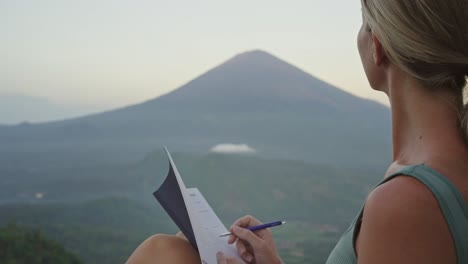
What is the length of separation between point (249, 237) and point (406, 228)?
1.58ft

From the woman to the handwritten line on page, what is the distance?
27cm

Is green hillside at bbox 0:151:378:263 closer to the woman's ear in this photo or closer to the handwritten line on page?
the handwritten line on page

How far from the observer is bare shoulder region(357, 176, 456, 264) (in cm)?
71

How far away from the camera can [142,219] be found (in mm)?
21719

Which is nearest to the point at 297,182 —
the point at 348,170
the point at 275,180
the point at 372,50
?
the point at 275,180

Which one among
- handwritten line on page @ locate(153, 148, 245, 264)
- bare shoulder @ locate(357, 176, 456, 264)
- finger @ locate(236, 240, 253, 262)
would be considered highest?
bare shoulder @ locate(357, 176, 456, 264)

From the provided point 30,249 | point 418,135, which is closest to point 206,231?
point 418,135

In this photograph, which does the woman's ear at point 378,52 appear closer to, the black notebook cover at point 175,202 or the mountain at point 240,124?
the black notebook cover at point 175,202

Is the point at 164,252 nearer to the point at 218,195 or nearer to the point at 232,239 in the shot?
the point at 232,239

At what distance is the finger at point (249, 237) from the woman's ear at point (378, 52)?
0.43 meters

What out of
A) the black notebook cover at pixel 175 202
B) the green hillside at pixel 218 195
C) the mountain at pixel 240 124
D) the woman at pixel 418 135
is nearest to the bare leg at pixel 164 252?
the black notebook cover at pixel 175 202

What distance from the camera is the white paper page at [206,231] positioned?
1064 millimetres

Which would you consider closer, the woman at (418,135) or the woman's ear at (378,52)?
the woman at (418,135)

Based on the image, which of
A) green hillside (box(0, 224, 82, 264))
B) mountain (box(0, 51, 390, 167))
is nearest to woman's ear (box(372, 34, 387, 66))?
green hillside (box(0, 224, 82, 264))
